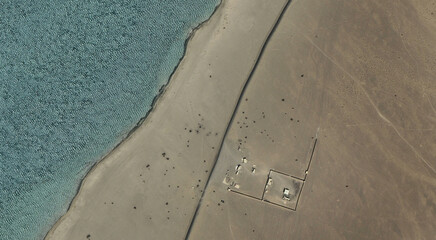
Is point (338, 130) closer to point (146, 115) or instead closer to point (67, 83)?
point (146, 115)

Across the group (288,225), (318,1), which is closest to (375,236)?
(288,225)

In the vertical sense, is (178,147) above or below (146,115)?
below

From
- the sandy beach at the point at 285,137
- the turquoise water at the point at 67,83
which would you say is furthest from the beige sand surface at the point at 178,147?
the turquoise water at the point at 67,83

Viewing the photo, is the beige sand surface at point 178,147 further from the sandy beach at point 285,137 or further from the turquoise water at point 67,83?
the turquoise water at point 67,83

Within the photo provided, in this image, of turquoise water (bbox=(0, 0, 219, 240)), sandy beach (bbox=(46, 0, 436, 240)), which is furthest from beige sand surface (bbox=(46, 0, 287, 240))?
turquoise water (bbox=(0, 0, 219, 240))

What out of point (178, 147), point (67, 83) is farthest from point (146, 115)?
point (67, 83)

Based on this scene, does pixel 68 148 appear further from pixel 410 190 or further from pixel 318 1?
pixel 410 190
